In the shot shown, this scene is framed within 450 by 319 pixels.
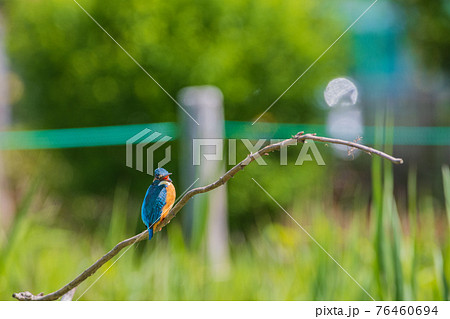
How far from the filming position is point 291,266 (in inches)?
36.7

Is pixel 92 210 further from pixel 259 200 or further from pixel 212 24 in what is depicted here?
pixel 212 24

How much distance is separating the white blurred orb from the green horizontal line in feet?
0.05

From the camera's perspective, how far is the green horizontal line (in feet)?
2.22

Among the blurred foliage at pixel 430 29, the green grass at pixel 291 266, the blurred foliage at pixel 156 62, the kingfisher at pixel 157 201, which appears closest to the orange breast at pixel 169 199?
the kingfisher at pixel 157 201

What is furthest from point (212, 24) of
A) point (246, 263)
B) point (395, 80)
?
point (395, 80)

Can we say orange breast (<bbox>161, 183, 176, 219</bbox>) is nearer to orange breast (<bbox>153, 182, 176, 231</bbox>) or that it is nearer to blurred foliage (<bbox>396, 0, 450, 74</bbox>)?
orange breast (<bbox>153, 182, 176, 231</bbox>)

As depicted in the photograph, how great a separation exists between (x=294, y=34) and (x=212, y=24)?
10.3 inches

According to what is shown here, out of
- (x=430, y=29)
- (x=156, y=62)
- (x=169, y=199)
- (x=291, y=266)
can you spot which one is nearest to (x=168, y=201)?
(x=169, y=199)

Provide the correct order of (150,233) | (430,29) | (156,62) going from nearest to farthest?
1. (150,233)
2. (156,62)
3. (430,29)

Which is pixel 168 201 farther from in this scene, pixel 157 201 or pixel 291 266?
pixel 291 266

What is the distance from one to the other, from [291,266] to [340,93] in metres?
0.81

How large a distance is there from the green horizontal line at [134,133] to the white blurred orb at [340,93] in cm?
2

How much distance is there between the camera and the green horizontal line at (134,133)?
0.68 meters

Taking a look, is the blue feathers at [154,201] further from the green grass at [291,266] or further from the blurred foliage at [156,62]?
the blurred foliage at [156,62]
